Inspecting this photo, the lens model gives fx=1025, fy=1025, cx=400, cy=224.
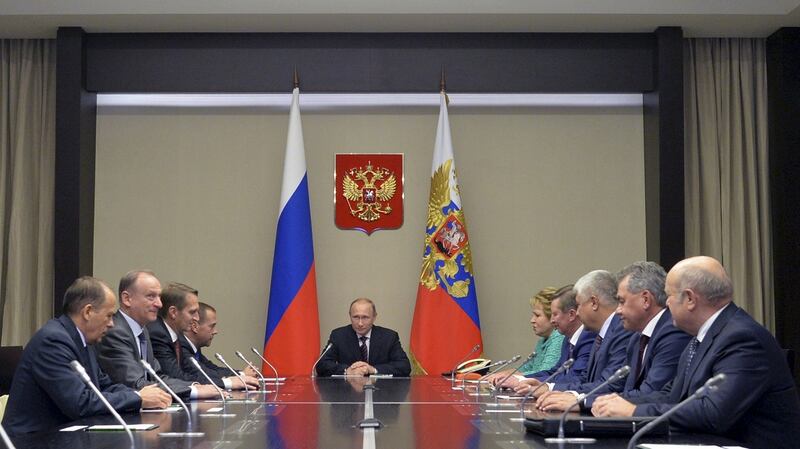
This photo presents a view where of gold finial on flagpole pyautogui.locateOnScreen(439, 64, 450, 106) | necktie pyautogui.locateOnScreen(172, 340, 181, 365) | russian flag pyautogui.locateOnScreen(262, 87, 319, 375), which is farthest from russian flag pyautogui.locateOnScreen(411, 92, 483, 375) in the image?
necktie pyautogui.locateOnScreen(172, 340, 181, 365)

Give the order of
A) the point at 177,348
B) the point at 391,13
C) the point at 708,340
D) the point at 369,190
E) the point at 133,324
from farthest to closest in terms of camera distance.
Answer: the point at 369,190 < the point at 391,13 < the point at 177,348 < the point at 133,324 < the point at 708,340

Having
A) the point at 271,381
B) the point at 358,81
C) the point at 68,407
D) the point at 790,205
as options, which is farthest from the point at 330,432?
the point at 790,205

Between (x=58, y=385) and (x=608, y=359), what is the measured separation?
8.59 ft

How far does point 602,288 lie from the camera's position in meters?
5.29

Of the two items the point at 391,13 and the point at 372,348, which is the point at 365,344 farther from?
the point at 391,13

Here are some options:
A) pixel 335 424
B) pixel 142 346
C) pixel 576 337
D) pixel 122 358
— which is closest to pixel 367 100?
pixel 576 337

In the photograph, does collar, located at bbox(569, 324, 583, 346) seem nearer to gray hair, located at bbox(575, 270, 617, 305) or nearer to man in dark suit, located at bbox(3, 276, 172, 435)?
gray hair, located at bbox(575, 270, 617, 305)

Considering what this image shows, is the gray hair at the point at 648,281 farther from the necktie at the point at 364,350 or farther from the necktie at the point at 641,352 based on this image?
the necktie at the point at 364,350

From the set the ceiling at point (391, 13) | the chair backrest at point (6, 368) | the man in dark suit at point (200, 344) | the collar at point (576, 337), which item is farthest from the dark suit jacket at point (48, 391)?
the ceiling at point (391, 13)

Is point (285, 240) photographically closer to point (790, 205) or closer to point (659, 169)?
point (659, 169)

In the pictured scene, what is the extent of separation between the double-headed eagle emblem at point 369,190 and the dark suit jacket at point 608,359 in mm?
3667

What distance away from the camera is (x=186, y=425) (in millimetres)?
3721

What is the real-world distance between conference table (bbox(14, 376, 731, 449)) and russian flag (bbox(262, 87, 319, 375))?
2566 mm

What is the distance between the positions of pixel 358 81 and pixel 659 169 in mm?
2604
